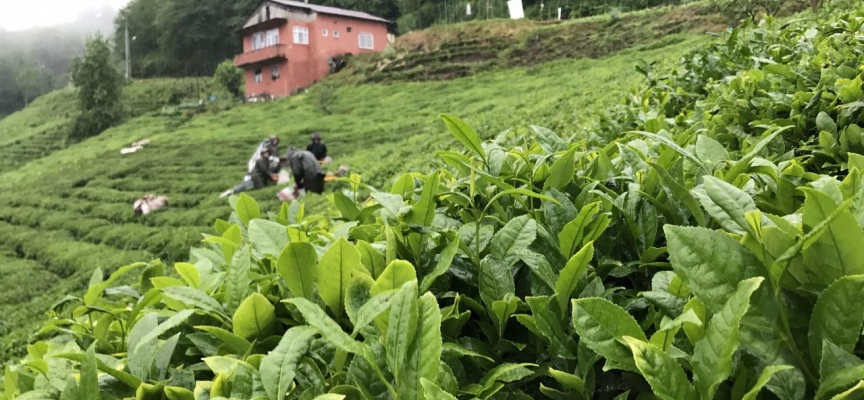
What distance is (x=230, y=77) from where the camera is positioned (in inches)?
656

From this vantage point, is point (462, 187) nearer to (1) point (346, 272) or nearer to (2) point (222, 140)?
(1) point (346, 272)

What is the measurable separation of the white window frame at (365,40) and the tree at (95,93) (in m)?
6.95

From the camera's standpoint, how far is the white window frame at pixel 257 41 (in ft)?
51.9

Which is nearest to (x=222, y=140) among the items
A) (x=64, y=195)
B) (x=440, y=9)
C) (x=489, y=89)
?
(x=64, y=195)

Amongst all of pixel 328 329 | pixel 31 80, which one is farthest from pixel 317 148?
pixel 31 80

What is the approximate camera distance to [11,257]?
8.39m

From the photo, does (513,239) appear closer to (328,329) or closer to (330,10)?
(328,329)

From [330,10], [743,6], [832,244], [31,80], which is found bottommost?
[832,244]

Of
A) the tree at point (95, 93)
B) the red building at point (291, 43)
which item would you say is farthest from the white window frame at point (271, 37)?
the tree at point (95, 93)

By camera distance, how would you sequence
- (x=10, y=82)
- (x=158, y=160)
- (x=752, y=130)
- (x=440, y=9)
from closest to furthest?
(x=752, y=130)
(x=158, y=160)
(x=10, y=82)
(x=440, y=9)

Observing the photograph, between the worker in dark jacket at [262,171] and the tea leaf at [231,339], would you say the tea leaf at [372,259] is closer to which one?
the tea leaf at [231,339]

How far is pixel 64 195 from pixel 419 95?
800cm

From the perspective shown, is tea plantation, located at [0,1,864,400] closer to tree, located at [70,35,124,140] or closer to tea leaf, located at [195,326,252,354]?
tea leaf, located at [195,326,252,354]

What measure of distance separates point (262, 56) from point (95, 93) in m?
4.58
